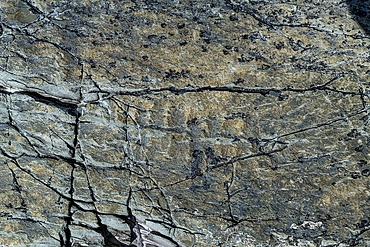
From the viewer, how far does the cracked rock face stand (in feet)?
5.47

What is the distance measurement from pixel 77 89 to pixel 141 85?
0.36 m

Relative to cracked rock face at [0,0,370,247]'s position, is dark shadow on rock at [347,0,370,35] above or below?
above

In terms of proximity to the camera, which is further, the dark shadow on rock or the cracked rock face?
the dark shadow on rock

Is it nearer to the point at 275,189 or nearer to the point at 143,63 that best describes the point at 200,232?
the point at 275,189

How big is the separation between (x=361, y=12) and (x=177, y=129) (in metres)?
1.29

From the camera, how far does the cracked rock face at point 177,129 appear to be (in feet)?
5.47

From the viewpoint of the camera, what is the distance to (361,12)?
1857mm

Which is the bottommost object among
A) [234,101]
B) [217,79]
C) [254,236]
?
[254,236]

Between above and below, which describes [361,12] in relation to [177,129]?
above

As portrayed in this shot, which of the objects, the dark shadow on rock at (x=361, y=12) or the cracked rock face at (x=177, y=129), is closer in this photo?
the cracked rock face at (x=177, y=129)

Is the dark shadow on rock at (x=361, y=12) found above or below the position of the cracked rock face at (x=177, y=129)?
above

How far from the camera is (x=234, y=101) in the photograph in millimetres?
1755

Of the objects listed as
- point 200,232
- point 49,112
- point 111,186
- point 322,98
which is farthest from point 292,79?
point 49,112

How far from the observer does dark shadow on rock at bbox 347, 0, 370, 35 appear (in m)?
1.83
